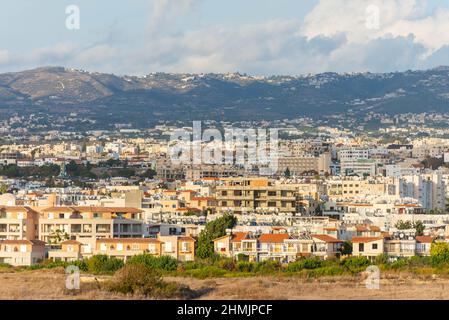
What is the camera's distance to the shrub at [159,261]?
3688 cm

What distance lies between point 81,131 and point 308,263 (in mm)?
130875

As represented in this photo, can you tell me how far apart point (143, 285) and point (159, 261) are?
7328mm

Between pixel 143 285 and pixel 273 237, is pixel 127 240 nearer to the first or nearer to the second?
pixel 273 237

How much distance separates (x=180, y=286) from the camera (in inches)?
1209

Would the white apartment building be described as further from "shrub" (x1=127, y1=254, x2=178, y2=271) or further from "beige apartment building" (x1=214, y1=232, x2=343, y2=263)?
"shrub" (x1=127, y1=254, x2=178, y2=271)

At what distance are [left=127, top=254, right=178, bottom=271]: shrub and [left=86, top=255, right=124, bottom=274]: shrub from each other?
386mm

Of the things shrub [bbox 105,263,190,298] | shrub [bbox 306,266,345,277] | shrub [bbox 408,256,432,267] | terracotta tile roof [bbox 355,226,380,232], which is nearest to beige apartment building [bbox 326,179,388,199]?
terracotta tile roof [bbox 355,226,380,232]

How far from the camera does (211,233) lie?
142ft

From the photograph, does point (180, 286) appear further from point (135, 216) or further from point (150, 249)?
point (135, 216)

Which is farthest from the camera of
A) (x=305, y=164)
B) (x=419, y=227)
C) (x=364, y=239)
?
(x=305, y=164)

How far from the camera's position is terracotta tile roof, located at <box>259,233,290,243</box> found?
4028 cm

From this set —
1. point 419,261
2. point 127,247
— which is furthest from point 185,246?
point 419,261

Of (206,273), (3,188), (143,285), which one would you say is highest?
(3,188)
